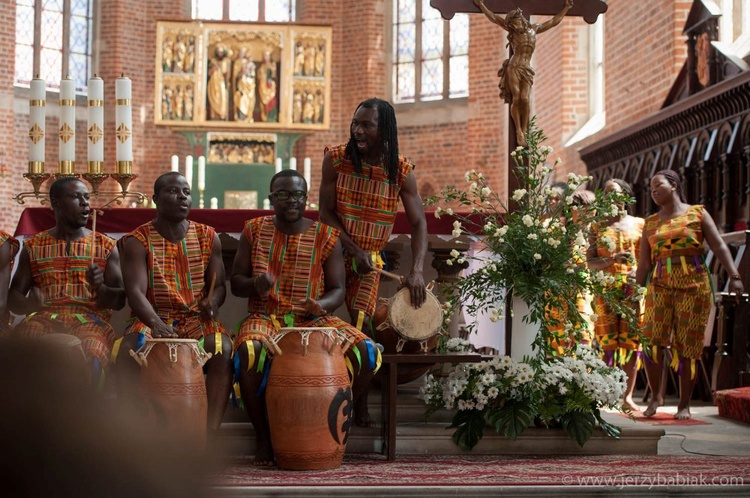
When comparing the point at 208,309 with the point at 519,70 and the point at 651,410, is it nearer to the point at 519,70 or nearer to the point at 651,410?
the point at 519,70

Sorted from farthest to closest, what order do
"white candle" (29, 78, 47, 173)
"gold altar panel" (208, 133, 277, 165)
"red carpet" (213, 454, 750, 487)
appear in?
"gold altar panel" (208, 133, 277, 165), "white candle" (29, 78, 47, 173), "red carpet" (213, 454, 750, 487)

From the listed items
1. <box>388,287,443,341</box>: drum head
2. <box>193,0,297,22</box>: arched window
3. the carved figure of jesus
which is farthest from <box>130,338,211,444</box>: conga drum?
<box>193,0,297,22</box>: arched window

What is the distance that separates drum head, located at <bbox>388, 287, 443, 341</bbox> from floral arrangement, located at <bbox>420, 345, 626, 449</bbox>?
15.0 inches

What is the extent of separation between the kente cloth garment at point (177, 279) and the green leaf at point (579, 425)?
1.75 m

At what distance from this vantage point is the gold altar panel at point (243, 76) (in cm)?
1605

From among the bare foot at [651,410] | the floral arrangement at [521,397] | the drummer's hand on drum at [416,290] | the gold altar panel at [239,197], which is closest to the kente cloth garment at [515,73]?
the drummer's hand on drum at [416,290]

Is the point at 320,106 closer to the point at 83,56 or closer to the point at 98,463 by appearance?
the point at 83,56

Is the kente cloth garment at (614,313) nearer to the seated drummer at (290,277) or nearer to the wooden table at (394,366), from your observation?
the wooden table at (394,366)

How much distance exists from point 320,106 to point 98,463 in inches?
613

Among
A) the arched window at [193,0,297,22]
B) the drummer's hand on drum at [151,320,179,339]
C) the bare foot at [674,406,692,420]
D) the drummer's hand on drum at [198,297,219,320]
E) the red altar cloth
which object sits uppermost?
the arched window at [193,0,297,22]

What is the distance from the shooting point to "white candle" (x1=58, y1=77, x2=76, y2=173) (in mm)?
5793

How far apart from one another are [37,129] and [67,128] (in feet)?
0.57

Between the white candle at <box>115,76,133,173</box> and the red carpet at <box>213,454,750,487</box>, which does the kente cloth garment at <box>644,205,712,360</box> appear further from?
the white candle at <box>115,76,133,173</box>

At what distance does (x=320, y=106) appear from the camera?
16.1 m
